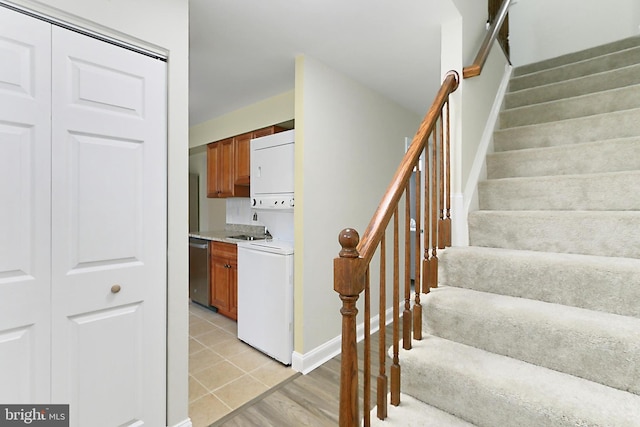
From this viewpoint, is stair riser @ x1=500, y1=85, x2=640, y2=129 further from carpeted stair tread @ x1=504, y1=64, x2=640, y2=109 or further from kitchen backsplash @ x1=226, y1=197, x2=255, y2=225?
kitchen backsplash @ x1=226, y1=197, x2=255, y2=225

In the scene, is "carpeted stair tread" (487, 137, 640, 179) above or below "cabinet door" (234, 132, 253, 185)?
below

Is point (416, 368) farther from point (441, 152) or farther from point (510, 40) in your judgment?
point (510, 40)

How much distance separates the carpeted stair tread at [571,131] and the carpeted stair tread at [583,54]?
1.16 metres

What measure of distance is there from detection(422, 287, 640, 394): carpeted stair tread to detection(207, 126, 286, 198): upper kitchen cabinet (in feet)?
8.30

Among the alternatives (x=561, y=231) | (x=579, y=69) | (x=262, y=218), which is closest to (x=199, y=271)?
(x=262, y=218)

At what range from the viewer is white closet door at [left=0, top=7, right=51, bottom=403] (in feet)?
3.76

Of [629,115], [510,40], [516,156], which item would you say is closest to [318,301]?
[516,156]

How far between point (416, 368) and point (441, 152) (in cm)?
118

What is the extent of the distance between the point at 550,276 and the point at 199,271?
361cm

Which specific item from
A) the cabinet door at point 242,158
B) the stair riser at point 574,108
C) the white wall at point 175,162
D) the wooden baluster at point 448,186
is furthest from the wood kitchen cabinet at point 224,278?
the stair riser at point 574,108

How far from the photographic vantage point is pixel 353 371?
1020mm

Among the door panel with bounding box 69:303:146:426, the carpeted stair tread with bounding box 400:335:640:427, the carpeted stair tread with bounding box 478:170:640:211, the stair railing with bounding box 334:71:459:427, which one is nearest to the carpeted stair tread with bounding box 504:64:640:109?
the carpeted stair tread with bounding box 478:170:640:211

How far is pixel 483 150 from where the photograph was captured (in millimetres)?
2152

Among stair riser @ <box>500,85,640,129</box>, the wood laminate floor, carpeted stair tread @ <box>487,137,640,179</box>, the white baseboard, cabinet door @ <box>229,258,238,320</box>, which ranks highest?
stair riser @ <box>500,85,640,129</box>
